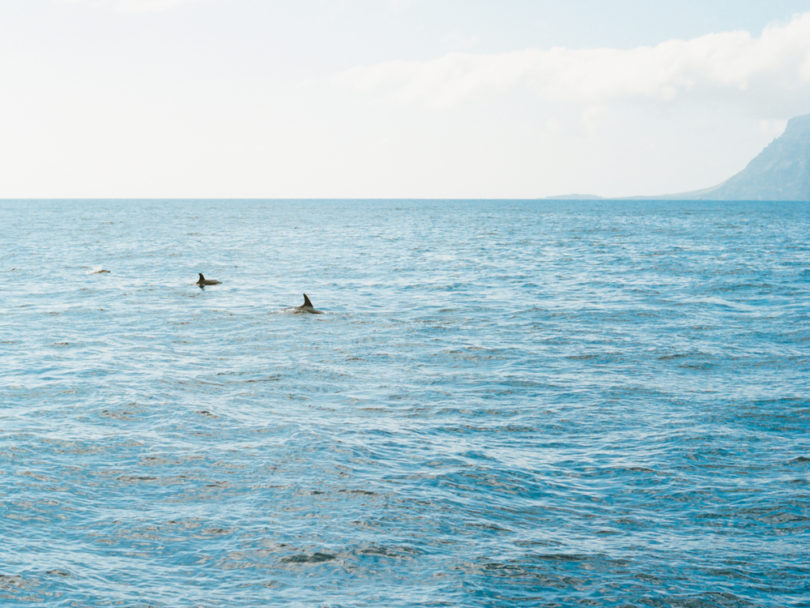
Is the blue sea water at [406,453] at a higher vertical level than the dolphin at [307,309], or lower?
lower

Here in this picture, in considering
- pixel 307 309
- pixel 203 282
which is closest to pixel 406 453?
pixel 307 309

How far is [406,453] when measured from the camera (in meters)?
16.7

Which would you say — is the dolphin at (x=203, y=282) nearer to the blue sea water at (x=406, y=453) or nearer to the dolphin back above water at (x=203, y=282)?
the dolphin back above water at (x=203, y=282)

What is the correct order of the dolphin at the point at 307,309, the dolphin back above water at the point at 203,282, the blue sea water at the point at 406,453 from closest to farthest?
the blue sea water at the point at 406,453, the dolphin at the point at 307,309, the dolphin back above water at the point at 203,282

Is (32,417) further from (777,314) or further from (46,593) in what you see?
(777,314)

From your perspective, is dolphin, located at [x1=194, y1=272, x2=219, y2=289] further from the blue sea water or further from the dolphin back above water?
the blue sea water

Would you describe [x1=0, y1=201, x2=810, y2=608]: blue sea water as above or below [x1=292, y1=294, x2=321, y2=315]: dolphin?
below

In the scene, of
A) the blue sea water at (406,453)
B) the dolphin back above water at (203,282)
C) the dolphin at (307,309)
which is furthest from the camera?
the dolphin back above water at (203,282)

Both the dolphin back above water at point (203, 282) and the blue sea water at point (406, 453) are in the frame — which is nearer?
the blue sea water at point (406, 453)

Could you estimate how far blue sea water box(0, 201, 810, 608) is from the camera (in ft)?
37.9

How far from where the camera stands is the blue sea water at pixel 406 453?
11.6 m

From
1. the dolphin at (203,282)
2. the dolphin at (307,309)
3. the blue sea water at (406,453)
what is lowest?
the blue sea water at (406,453)

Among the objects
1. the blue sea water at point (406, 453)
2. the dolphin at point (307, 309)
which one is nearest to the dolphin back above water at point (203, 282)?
the blue sea water at point (406, 453)

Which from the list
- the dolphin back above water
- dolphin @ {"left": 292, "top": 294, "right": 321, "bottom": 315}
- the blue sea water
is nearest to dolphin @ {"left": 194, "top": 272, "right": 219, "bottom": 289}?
the dolphin back above water
